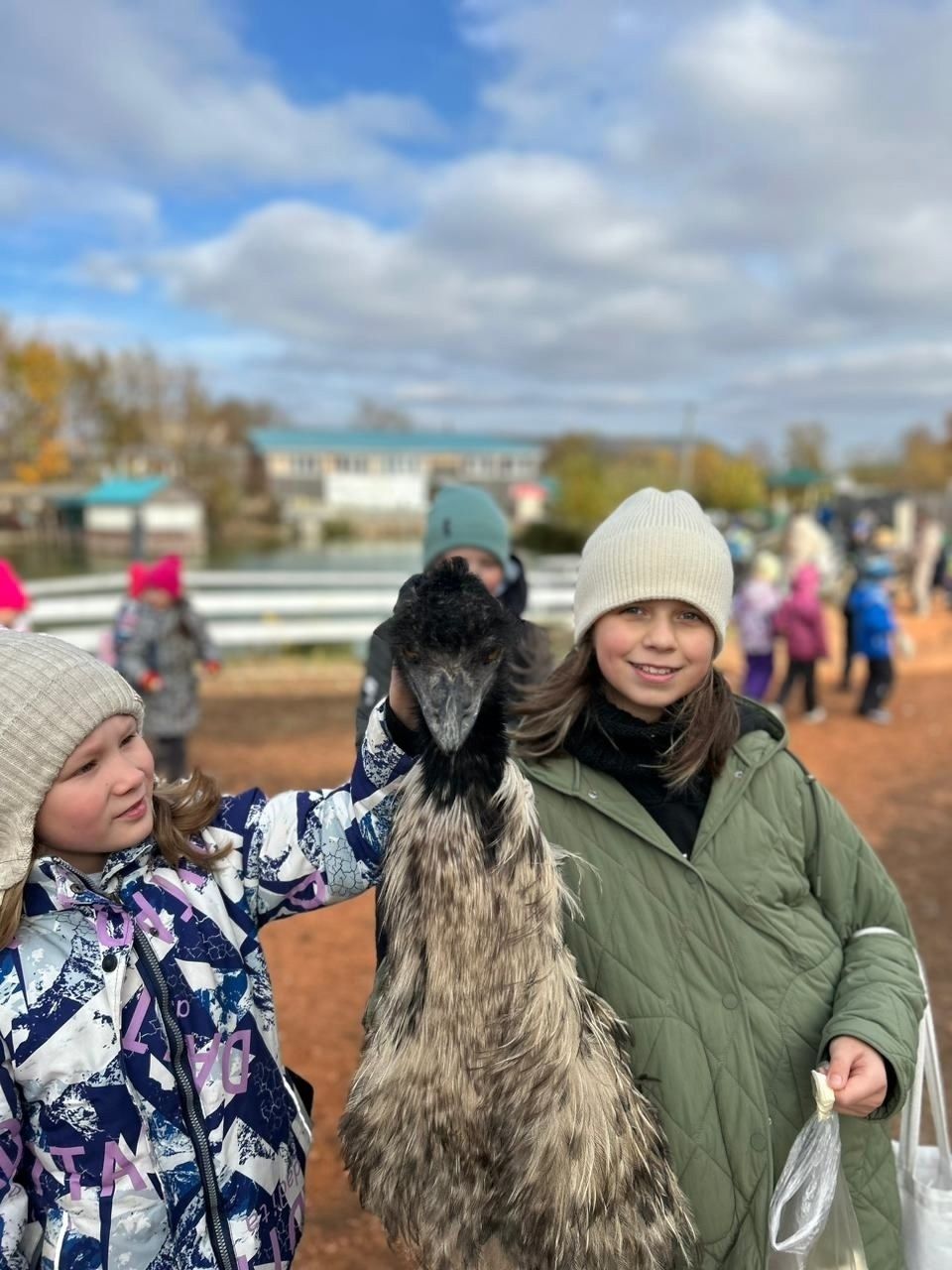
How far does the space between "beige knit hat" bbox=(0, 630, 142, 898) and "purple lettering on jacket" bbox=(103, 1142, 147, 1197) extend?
54 centimetres

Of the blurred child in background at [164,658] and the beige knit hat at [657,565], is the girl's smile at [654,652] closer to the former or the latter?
the beige knit hat at [657,565]

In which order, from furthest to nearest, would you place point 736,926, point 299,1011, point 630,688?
point 299,1011 → point 630,688 → point 736,926

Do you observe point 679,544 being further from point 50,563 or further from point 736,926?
point 50,563

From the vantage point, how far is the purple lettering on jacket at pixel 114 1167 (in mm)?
1646

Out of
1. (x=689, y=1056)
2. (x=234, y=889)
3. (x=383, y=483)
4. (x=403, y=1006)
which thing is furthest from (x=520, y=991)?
(x=383, y=483)

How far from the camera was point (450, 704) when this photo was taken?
1495 mm

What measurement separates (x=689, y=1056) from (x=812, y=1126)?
0.27 metres

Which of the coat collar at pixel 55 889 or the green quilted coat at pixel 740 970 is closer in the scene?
the coat collar at pixel 55 889

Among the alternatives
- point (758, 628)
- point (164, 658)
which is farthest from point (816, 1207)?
point (758, 628)

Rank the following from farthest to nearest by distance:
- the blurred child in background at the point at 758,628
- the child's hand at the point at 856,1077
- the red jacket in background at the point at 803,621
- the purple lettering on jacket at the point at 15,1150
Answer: the blurred child in background at the point at 758,628, the red jacket in background at the point at 803,621, the child's hand at the point at 856,1077, the purple lettering on jacket at the point at 15,1150

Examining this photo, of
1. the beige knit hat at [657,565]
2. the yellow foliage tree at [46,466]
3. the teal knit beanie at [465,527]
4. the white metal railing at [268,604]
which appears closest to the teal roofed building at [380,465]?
the yellow foliage tree at [46,466]

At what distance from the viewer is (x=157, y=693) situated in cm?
738

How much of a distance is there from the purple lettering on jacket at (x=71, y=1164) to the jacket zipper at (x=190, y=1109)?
203 mm

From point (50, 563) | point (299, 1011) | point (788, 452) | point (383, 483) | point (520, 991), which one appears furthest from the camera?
point (788, 452)
